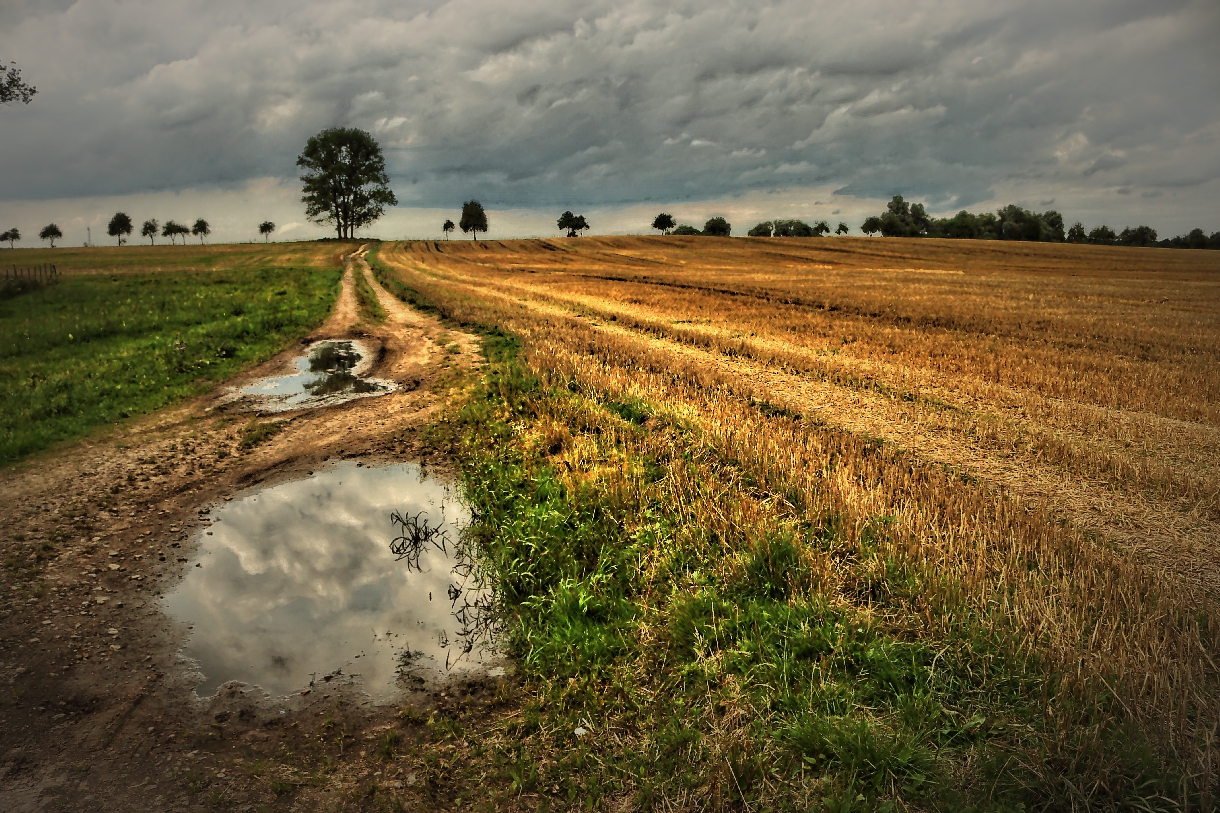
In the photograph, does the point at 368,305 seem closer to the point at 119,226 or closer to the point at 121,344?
the point at 121,344

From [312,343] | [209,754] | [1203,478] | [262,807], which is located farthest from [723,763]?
[312,343]

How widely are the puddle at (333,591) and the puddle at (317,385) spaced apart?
4.57 metres

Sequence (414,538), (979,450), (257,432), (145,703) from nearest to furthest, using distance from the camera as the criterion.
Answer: (145,703)
(414,538)
(979,450)
(257,432)

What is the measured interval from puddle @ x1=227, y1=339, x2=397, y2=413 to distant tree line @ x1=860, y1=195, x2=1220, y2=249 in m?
Result: 124

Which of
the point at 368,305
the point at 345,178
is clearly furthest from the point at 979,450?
the point at 345,178

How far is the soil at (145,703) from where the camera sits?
3635 mm

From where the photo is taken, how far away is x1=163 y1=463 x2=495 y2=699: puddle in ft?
16.1

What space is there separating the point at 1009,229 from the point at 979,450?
137m

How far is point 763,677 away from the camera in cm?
412

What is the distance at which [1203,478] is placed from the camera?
23.8 ft

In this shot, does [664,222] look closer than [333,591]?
No

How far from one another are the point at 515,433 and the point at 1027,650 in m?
7.15

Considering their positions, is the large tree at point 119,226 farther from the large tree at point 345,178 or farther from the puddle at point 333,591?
the puddle at point 333,591

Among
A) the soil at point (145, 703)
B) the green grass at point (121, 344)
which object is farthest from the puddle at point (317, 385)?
the soil at point (145, 703)
